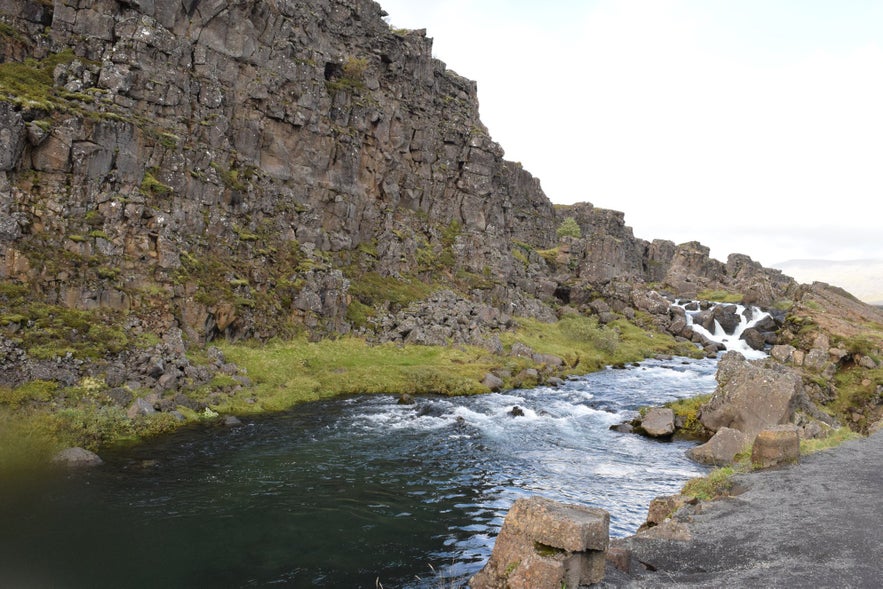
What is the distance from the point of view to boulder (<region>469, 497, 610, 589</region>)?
10.7m

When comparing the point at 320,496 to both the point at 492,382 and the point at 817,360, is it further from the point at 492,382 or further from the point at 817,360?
the point at 817,360

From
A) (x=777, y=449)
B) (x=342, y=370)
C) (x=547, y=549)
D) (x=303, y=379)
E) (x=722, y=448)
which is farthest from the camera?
(x=342, y=370)

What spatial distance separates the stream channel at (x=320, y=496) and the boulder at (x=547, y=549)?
319cm

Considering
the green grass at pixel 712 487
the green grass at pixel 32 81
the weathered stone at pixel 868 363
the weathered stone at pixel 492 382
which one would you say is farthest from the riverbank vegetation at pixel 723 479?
the green grass at pixel 32 81

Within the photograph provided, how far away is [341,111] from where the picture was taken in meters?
65.6

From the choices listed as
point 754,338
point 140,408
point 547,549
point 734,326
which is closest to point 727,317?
point 734,326

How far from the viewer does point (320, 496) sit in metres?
20.3

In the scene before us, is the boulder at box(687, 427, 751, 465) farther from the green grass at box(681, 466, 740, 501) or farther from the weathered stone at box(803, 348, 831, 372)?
the weathered stone at box(803, 348, 831, 372)

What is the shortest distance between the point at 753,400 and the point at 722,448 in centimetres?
434

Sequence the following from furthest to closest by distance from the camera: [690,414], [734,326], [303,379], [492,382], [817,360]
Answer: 1. [734,326]
2. [492,382]
3. [817,360]
4. [303,379]
5. [690,414]

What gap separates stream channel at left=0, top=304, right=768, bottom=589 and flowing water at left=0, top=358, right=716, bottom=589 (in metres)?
0.07

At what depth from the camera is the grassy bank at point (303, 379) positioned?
80.7ft

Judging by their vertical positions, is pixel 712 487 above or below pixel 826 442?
below

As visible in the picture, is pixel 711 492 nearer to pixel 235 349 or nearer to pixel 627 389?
pixel 627 389
